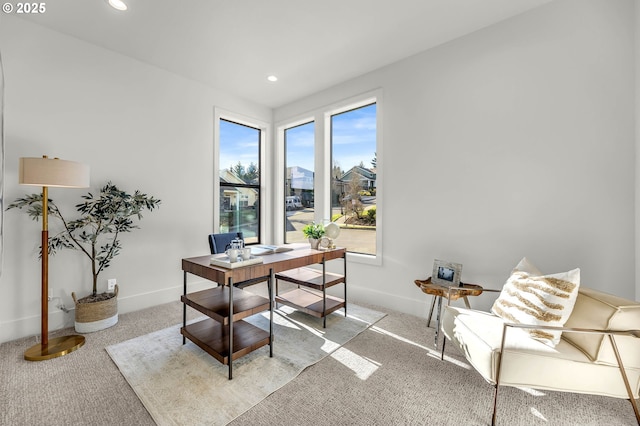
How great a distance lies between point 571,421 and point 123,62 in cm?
482

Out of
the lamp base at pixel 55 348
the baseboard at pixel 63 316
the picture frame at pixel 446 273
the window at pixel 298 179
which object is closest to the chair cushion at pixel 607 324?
the picture frame at pixel 446 273

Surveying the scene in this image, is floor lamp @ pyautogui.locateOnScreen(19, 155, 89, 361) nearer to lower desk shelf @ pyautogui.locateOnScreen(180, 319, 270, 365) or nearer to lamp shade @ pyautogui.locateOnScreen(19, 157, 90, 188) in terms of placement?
lamp shade @ pyautogui.locateOnScreen(19, 157, 90, 188)

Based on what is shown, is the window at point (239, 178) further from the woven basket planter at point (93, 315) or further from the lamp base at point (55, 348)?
the lamp base at point (55, 348)

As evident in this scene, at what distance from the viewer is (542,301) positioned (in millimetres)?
1664

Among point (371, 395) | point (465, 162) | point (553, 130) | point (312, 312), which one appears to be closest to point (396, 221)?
point (465, 162)

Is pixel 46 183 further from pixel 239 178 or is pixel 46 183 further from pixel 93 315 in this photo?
pixel 239 178

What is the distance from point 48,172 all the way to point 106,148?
934 mm

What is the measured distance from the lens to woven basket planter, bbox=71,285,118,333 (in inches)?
100

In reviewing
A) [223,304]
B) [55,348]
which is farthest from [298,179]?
[55,348]

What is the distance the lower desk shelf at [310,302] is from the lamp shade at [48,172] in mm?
2164

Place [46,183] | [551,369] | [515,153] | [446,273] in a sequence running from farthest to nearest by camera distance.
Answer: [446,273] < [515,153] < [46,183] < [551,369]

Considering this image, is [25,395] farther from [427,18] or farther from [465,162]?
[427,18]

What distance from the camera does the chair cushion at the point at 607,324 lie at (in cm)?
144

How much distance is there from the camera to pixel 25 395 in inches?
67.4
